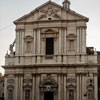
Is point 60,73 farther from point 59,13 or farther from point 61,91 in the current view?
point 59,13

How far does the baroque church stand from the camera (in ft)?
113

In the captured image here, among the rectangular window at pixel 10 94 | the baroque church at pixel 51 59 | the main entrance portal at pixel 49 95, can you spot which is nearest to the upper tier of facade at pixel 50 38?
the baroque church at pixel 51 59

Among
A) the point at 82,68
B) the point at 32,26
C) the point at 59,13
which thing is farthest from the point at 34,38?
the point at 82,68

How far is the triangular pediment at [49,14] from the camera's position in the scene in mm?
36000

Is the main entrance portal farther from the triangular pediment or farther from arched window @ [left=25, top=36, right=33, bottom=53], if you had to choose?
the triangular pediment

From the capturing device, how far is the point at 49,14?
36469 millimetres

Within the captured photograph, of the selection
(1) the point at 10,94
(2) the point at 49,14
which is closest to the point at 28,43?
(2) the point at 49,14

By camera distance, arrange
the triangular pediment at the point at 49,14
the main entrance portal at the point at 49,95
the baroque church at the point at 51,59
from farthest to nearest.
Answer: the triangular pediment at the point at 49,14, the main entrance portal at the point at 49,95, the baroque church at the point at 51,59

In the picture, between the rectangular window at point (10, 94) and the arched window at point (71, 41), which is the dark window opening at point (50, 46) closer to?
the arched window at point (71, 41)

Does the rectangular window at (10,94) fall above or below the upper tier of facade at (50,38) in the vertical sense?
below

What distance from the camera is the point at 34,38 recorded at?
3644 centimetres

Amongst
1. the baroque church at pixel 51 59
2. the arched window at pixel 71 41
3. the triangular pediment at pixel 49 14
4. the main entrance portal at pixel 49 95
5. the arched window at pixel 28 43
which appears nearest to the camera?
the baroque church at pixel 51 59

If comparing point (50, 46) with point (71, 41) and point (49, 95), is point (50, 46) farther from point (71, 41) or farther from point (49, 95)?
point (49, 95)

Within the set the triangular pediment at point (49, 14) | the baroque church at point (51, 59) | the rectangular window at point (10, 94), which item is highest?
the triangular pediment at point (49, 14)
